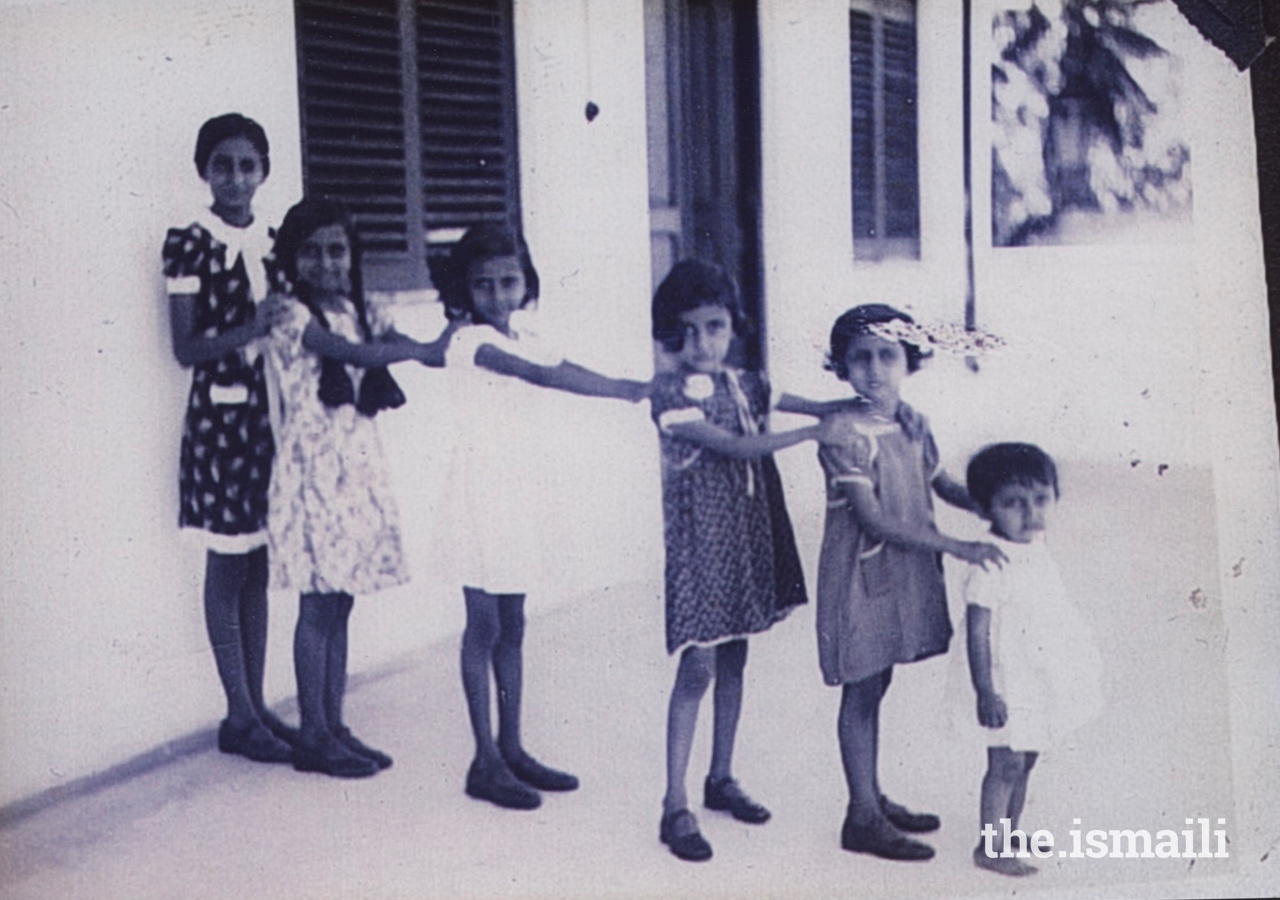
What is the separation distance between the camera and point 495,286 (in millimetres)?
1302

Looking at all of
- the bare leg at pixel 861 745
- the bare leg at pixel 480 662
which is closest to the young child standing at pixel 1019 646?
the bare leg at pixel 861 745

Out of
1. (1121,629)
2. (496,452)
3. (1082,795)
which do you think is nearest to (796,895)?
(1082,795)

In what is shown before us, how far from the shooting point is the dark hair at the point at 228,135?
1.29 meters

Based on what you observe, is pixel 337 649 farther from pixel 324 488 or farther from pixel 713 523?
pixel 713 523

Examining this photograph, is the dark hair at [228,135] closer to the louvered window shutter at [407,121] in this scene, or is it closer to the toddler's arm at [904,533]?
the louvered window shutter at [407,121]

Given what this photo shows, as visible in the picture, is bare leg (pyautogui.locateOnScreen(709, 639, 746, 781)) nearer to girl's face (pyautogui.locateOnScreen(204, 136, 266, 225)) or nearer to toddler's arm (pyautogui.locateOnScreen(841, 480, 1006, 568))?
toddler's arm (pyautogui.locateOnScreen(841, 480, 1006, 568))

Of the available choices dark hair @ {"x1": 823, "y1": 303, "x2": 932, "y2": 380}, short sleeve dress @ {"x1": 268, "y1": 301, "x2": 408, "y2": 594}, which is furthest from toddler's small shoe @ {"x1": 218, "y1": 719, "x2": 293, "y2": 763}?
dark hair @ {"x1": 823, "y1": 303, "x2": 932, "y2": 380}

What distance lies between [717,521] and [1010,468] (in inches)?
11.2

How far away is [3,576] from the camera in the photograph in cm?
130

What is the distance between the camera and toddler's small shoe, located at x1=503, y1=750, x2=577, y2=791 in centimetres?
131

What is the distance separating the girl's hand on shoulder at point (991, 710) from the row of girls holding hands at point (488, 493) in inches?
2.8

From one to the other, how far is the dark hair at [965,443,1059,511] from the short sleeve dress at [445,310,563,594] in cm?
41

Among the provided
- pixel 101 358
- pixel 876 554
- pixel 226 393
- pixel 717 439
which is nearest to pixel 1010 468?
pixel 876 554

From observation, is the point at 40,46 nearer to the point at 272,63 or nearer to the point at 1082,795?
the point at 272,63
